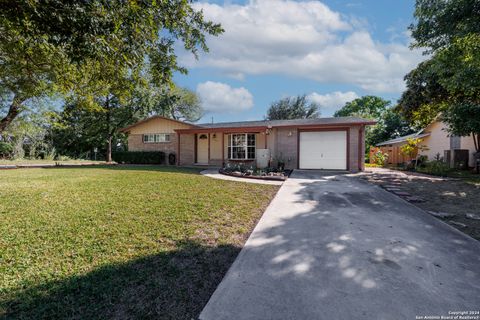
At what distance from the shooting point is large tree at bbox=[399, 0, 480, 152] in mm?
7855

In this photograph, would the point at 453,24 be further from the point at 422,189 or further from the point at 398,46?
the point at 422,189

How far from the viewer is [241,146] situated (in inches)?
589

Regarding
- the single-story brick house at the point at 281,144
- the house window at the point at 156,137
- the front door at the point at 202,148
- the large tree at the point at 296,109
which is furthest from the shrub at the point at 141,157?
the large tree at the point at 296,109

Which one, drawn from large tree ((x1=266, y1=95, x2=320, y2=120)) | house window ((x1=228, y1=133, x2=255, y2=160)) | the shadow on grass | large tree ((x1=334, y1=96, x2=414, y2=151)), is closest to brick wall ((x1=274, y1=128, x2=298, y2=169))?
house window ((x1=228, y1=133, x2=255, y2=160))

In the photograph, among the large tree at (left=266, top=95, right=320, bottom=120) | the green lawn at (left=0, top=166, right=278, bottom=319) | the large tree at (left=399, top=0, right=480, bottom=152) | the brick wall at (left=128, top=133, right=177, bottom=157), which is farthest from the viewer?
the large tree at (left=266, top=95, right=320, bottom=120)

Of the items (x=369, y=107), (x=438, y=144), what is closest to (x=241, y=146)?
(x=438, y=144)

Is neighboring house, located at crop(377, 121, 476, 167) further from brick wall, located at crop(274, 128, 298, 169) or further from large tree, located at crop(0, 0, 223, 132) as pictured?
large tree, located at crop(0, 0, 223, 132)

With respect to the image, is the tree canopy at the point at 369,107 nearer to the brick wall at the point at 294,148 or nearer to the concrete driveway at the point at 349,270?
A: the brick wall at the point at 294,148

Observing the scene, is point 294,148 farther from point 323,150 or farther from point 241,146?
point 241,146

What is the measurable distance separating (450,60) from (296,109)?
82.8 feet

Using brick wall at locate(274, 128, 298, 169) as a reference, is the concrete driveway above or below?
below

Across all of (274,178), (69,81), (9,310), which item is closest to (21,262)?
(9,310)

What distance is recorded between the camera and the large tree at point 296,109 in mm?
33469

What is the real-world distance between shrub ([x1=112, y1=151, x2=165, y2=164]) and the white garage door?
10584mm
